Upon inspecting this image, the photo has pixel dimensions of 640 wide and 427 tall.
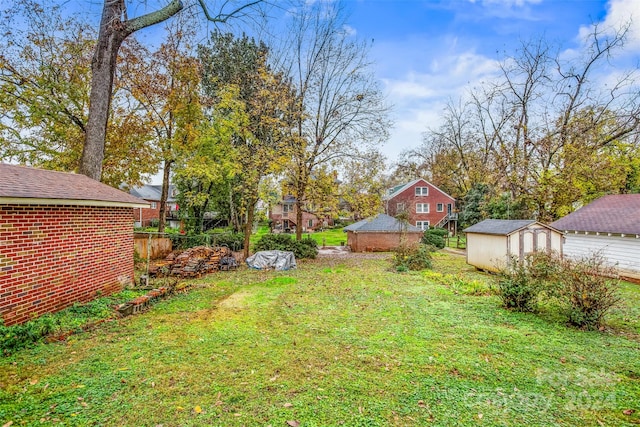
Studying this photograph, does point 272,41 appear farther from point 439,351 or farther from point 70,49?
point 439,351

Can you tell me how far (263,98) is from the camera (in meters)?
15.9

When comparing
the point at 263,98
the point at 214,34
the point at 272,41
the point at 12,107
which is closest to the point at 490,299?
the point at 263,98

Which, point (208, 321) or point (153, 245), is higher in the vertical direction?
point (153, 245)

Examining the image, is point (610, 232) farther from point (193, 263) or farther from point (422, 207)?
point (422, 207)

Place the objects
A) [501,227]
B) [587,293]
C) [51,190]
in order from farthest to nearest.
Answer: [501,227]
[51,190]
[587,293]

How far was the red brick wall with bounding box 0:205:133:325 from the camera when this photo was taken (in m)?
5.26

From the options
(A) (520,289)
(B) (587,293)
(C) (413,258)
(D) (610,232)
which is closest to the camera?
(B) (587,293)

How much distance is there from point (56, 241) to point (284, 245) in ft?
35.6

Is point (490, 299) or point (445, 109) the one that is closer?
point (490, 299)

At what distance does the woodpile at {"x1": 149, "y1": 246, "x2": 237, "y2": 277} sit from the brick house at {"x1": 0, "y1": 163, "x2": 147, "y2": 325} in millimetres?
2667

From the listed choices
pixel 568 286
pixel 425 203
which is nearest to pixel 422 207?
pixel 425 203

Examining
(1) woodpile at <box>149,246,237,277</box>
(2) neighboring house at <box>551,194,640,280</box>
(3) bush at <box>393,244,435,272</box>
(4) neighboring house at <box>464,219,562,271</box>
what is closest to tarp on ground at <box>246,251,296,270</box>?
(1) woodpile at <box>149,246,237,277</box>

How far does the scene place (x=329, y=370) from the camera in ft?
13.8

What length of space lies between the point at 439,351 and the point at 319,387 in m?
2.26
